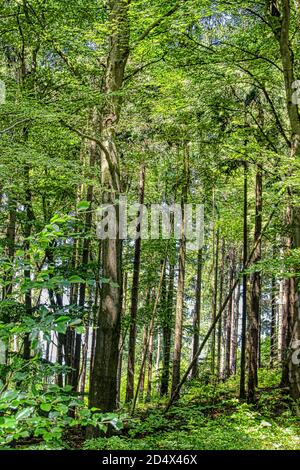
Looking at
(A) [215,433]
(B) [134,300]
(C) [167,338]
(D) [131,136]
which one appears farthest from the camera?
(C) [167,338]

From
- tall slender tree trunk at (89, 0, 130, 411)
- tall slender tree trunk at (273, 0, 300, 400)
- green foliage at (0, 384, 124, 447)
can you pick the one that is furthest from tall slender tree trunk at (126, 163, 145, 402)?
green foliage at (0, 384, 124, 447)

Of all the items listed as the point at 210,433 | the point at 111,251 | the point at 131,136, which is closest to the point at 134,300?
the point at 131,136

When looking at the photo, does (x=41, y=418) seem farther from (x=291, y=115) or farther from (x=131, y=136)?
(x=131, y=136)

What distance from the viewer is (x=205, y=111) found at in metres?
10.3

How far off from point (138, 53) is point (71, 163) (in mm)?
2368

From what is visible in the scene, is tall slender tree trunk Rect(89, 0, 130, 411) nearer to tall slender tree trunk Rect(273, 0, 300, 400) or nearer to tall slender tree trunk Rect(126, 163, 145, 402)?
tall slender tree trunk Rect(273, 0, 300, 400)

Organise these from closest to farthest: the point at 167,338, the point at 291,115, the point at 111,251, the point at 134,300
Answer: the point at 111,251
the point at 291,115
the point at 134,300
the point at 167,338

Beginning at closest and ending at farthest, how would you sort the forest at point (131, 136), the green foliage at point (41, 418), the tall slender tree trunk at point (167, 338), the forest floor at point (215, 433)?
the green foliage at point (41, 418) → the forest floor at point (215, 433) → the forest at point (131, 136) → the tall slender tree trunk at point (167, 338)

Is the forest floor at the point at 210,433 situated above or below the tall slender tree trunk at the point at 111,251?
below

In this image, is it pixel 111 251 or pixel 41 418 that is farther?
pixel 111 251

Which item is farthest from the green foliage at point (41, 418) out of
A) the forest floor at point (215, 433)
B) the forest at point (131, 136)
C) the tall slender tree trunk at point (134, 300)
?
the tall slender tree trunk at point (134, 300)

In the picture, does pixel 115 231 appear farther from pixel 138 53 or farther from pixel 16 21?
pixel 16 21

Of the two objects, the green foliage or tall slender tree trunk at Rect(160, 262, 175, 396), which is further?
tall slender tree trunk at Rect(160, 262, 175, 396)

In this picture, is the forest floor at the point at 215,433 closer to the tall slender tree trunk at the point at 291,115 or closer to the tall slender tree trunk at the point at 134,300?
the tall slender tree trunk at the point at 291,115
